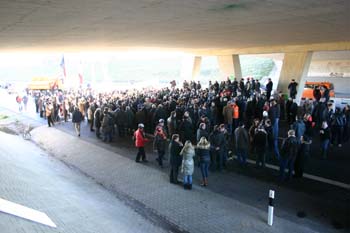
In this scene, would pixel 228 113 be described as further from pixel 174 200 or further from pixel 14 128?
pixel 14 128

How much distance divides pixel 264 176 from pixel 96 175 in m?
6.06

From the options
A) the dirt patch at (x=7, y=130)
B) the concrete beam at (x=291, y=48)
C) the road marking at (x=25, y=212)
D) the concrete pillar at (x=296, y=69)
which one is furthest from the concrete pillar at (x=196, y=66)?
the road marking at (x=25, y=212)

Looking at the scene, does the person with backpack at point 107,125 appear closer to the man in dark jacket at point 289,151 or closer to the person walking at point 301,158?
the man in dark jacket at point 289,151

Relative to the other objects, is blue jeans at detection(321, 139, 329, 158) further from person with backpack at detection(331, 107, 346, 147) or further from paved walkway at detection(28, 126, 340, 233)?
paved walkway at detection(28, 126, 340, 233)

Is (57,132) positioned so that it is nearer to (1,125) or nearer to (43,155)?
(43,155)

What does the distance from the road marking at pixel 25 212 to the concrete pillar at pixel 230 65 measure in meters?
25.4

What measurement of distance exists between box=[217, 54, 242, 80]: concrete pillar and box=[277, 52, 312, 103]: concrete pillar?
5734 millimetres

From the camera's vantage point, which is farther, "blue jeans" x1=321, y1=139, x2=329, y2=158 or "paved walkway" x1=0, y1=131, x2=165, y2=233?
"blue jeans" x1=321, y1=139, x2=329, y2=158

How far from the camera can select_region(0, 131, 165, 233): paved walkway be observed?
647cm

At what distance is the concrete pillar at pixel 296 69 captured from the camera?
23219 millimetres

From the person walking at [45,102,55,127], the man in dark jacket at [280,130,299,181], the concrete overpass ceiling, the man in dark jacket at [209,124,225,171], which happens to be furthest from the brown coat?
the person walking at [45,102,55,127]

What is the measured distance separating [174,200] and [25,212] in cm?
419

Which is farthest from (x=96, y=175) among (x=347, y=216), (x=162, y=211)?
(x=347, y=216)

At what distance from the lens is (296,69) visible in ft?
77.6
